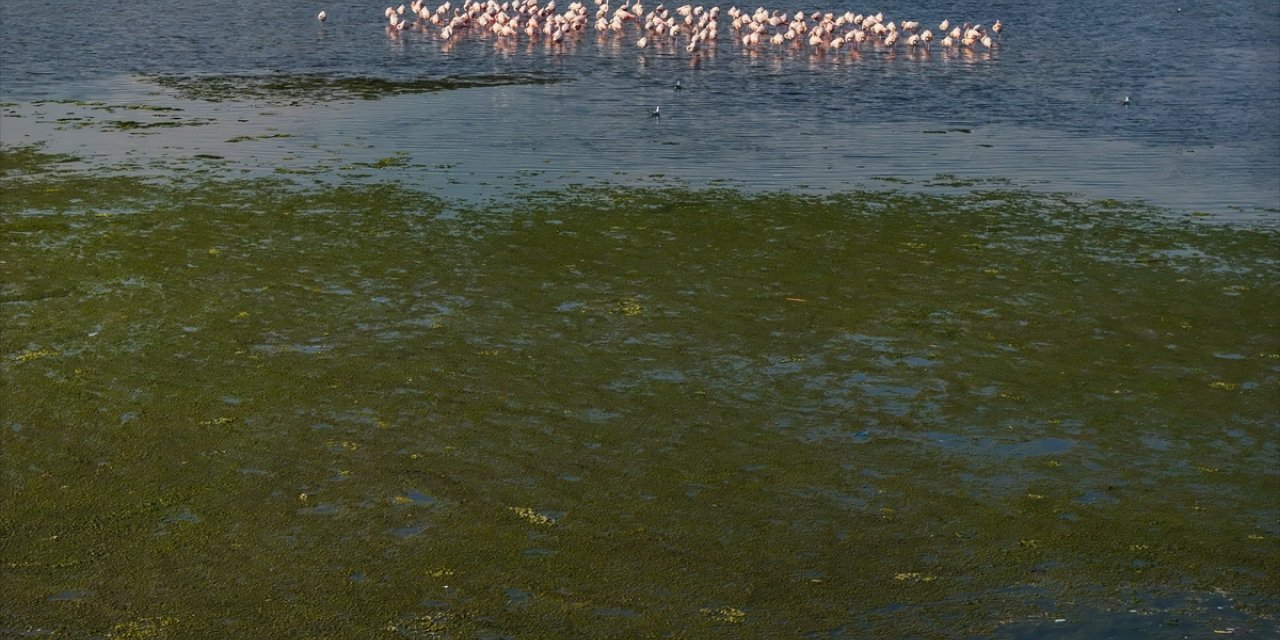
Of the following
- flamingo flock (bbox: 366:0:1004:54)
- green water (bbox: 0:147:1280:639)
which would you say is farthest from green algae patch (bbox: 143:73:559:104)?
green water (bbox: 0:147:1280:639)

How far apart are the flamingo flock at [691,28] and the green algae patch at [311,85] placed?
204 inches

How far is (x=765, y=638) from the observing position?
6.09 m

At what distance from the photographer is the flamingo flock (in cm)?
2650

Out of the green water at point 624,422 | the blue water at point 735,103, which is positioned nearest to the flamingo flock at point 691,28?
the blue water at point 735,103

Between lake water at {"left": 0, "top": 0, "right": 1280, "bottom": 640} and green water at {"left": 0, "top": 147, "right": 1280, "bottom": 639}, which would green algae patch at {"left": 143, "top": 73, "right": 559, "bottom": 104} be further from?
green water at {"left": 0, "top": 147, "right": 1280, "bottom": 639}

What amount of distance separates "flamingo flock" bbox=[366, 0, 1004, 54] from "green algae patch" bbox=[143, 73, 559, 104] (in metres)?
5.19

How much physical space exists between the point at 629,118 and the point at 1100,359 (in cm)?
989

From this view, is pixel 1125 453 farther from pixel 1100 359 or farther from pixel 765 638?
pixel 765 638

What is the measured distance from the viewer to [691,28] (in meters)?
28.5

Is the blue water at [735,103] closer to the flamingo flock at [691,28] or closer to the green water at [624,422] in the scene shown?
the flamingo flock at [691,28]

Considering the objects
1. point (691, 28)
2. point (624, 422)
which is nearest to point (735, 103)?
point (691, 28)

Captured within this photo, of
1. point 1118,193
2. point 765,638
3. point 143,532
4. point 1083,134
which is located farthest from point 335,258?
point 1083,134

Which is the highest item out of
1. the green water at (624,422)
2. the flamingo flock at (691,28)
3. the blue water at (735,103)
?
the flamingo flock at (691,28)

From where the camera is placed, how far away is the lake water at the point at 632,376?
6520mm
